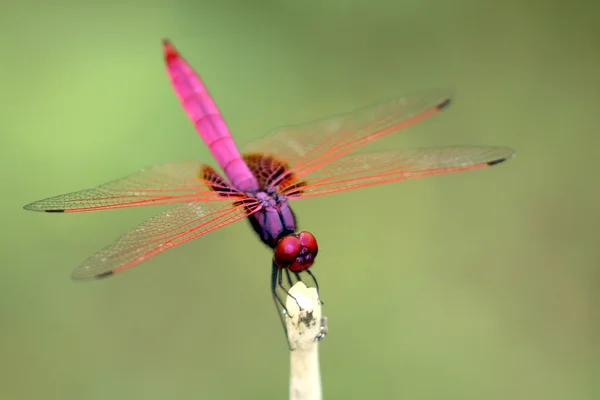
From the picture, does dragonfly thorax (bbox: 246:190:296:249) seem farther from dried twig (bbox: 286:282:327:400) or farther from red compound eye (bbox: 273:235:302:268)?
dried twig (bbox: 286:282:327:400)

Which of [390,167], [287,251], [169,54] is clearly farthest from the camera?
[169,54]

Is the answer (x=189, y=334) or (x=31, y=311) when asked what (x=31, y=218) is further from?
(x=189, y=334)

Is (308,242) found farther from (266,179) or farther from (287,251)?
(266,179)

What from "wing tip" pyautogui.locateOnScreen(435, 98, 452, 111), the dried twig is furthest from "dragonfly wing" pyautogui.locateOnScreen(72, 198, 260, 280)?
"wing tip" pyautogui.locateOnScreen(435, 98, 452, 111)

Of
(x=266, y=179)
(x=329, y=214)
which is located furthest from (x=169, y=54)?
(x=329, y=214)

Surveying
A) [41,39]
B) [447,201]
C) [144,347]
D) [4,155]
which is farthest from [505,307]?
[41,39]

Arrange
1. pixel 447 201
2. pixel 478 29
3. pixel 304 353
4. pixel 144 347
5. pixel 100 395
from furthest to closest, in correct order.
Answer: pixel 478 29
pixel 447 201
pixel 144 347
pixel 100 395
pixel 304 353

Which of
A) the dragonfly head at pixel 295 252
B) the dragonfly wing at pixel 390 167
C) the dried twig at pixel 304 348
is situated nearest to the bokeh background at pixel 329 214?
the dragonfly wing at pixel 390 167

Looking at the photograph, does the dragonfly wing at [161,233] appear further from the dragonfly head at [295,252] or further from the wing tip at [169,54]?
the wing tip at [169,54]
